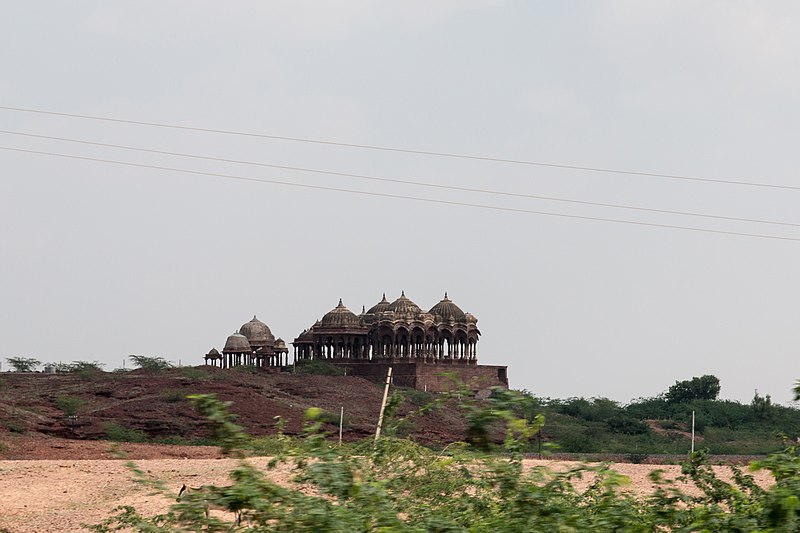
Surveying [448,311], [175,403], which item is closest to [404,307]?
[448,311]

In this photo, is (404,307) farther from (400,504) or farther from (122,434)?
Result: (400,504)

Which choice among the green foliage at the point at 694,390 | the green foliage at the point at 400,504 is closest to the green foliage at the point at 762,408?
the green foliage at the point at 694,390

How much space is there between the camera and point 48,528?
14.8 metres

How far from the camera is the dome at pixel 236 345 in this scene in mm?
56844

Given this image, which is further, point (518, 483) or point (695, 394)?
point (695, 394)

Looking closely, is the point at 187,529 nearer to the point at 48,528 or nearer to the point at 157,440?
the point at 48,528

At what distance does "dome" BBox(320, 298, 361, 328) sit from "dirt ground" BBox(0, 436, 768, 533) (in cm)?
2761

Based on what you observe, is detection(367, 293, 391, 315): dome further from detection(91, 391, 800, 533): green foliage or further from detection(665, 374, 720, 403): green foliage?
detection(91, 391, 800, 533): green foliage

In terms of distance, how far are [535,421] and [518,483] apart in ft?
0.99

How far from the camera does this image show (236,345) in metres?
56.9

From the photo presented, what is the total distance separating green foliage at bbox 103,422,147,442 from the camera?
30.6m

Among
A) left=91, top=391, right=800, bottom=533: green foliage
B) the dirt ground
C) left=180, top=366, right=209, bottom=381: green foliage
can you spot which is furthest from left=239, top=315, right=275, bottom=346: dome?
left=91, top=391, right=800, bottom=533: green foliage

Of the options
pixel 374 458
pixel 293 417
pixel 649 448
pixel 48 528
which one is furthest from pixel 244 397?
pixel 374 458

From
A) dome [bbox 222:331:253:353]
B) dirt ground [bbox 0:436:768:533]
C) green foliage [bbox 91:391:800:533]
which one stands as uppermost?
dome [bbox 222:331:253:353]
